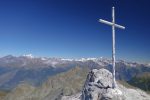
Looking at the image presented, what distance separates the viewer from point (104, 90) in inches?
1483

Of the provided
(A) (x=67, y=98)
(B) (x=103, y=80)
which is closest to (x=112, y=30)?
(B) (x=103, y=80)

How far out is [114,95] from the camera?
34781 millimetres

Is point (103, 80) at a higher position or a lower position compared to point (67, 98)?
higher

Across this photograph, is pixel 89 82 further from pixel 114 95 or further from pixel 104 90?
pixel 114 95

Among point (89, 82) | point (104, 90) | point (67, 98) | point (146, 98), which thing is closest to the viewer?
point (104, 90)

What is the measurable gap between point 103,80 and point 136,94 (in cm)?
919

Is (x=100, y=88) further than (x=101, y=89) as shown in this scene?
Yes

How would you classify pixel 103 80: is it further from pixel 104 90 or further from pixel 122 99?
pixel 122 99

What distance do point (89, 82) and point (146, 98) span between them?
10437 mm

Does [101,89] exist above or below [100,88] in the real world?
below

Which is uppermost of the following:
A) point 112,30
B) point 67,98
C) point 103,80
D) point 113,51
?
point 112,30

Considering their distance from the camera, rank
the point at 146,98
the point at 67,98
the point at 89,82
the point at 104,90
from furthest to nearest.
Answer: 1. the point at 67,98
2. the point at 146,98
3. the point at 89,82
4. the point at 104,90

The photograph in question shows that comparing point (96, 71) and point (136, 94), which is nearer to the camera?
point (96, 71)

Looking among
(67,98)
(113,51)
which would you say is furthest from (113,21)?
(67,98)
